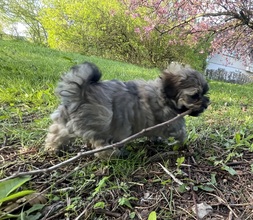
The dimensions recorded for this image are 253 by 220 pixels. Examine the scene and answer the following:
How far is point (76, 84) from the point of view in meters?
2.29

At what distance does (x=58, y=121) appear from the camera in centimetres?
253

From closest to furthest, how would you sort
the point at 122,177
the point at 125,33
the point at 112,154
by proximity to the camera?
the point at 122,177
the point at 112,154
the point at 125,33

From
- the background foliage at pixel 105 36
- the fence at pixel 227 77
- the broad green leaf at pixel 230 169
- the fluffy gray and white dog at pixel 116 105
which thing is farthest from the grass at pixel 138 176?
the fence at pixel 227 77

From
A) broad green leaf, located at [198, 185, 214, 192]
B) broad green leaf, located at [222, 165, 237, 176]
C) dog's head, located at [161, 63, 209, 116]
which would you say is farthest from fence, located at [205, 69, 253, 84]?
broad green leaf, located at [198, 185, 214, 192]

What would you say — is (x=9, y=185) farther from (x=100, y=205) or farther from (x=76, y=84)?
(x=76, y=84)

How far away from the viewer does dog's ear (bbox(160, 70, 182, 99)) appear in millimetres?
2751

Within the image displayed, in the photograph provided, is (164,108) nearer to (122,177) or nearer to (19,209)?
(122,177)

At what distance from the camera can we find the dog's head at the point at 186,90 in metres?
2.69

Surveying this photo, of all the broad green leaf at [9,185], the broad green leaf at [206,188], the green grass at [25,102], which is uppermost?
the broad green leaf at [9,185]

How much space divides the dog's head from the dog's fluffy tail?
0.84m

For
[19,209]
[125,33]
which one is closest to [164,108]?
[19,209]

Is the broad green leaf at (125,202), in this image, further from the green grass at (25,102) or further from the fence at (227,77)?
the fence at (227,77)

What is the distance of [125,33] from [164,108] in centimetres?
1778

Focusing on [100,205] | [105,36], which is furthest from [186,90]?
[105,36]
